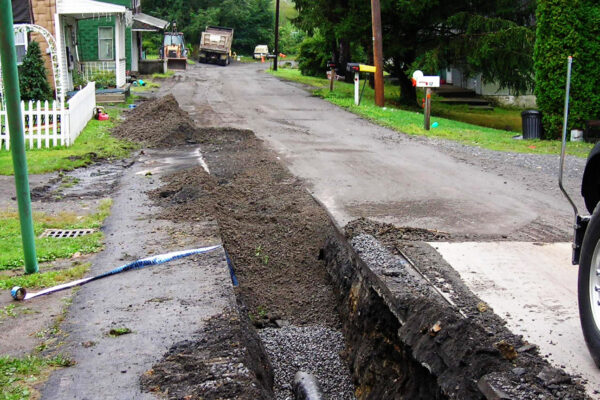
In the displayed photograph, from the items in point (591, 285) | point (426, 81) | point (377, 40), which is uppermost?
point (377, 40)

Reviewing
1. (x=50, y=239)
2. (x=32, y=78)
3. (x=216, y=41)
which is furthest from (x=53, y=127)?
(x=216, y=41)

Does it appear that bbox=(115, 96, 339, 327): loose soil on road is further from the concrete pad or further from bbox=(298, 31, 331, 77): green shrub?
bbox=(298, 31, 331, 77): green shrub

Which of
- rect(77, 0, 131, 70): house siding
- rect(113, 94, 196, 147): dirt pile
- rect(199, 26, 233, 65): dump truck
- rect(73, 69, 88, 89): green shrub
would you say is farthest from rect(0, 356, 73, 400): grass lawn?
rect(199, 26, 233, 65): dump truck

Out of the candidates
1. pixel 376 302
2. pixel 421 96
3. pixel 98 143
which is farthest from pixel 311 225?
pixel 421 96

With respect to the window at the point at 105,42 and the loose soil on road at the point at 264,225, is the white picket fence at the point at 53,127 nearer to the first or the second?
the loose soil on road at the point at 264,225

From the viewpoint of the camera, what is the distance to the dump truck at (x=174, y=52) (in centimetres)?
4641

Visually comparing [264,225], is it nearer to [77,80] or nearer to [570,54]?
[570,54]

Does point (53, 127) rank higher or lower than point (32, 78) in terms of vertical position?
lower

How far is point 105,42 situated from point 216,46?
89.8 feet

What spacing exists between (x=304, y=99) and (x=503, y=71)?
7.52 m

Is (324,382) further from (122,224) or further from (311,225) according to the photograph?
(122,224)

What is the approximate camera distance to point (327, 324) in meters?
6.98

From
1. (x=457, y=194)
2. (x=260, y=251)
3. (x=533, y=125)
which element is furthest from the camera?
(x=533, y=125)

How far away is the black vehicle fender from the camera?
449cm
